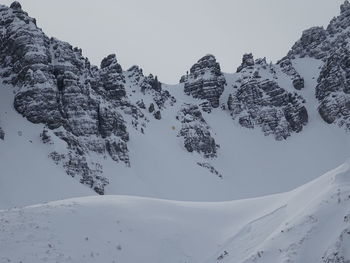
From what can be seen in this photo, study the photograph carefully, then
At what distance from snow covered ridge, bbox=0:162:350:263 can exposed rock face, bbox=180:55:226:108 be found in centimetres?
8622

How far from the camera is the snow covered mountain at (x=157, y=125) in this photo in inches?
2206

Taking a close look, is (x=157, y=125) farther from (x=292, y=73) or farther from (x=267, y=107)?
(x=292, y=73)

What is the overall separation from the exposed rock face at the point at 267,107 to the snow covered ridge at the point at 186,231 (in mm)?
77416

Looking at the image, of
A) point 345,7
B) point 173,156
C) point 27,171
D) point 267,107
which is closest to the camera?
point 27,171

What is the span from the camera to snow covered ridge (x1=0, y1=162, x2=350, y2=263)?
1568 centimetres

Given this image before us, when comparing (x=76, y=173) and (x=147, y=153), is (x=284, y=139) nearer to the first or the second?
(x=147, y=153)

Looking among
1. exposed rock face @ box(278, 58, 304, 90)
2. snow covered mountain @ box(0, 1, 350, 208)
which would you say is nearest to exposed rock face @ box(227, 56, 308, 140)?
snow covered mountain @ box(0, 1, 350, 208)

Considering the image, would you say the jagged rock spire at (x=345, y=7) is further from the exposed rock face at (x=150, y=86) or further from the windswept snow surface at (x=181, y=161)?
the exposed rock face at (x=150, y=86)

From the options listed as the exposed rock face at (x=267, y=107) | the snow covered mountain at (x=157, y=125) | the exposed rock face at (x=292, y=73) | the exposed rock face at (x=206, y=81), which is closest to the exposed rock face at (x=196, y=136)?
the snow covered mountain at (x=157, y=125)

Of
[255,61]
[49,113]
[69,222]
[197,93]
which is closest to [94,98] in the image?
[49,113]

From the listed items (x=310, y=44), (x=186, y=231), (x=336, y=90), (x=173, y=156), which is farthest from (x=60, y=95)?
(x=310, y=44)

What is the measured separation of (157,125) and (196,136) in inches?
334

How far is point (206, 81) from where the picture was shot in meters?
110

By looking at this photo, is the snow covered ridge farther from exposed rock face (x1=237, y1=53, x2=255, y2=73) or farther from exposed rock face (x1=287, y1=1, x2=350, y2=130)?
exposed rock face (x1=237, y1=53, x2=255, y2=73)
